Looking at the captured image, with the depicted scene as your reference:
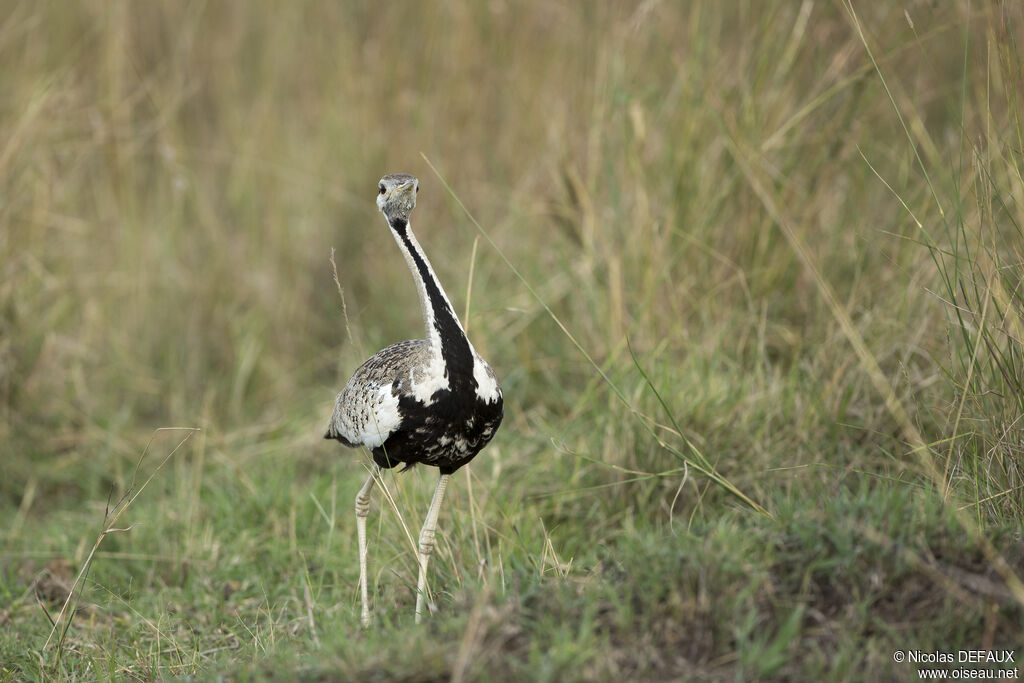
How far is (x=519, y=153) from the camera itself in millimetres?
5668

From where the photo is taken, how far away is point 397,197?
2838 mm

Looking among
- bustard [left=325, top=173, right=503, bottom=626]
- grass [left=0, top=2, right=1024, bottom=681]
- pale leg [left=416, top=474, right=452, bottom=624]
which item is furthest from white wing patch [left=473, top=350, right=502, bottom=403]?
pale leg [left=416, top=474, right=452, bottom=624]

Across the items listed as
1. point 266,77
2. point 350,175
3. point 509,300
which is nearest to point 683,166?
point 509,300

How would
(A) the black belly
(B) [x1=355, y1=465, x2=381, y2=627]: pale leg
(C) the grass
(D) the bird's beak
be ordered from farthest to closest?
(B) [x1=355, y1=465, x2=381, y2=627]: pale leg → (D) the bird's beak → (A) the black belly → (C) the grass

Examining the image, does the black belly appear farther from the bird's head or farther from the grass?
the bird's head

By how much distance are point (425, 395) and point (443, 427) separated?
0.34 ft

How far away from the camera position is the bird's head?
2.84 metres

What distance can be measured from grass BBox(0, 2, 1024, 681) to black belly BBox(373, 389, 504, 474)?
0.88ft

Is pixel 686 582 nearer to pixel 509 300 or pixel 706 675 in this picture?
pixel 706 675

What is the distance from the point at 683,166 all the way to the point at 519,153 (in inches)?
60.1

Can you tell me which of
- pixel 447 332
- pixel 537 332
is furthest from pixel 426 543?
pixel 537 332

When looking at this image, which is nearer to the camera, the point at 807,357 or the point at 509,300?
the point at 807,357

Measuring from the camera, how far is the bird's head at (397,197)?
2838mm

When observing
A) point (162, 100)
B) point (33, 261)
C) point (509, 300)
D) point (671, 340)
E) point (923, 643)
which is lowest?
point (923, 643)
